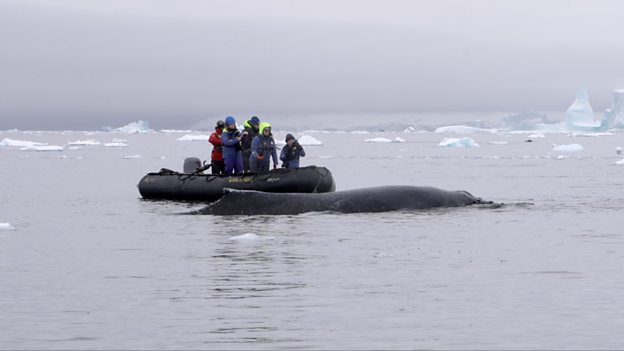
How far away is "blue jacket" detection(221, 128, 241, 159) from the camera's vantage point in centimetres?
2584

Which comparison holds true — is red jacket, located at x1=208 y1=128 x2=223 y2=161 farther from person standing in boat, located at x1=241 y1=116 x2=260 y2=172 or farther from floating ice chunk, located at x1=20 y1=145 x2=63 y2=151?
floating ice chunk, located at x1=20 y1=145 x2=63 y2=151

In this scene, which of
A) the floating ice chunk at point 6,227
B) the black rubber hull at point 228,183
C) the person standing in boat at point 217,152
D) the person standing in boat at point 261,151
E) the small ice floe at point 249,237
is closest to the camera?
the small ice floe at point 249,237

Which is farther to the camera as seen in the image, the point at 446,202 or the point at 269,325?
the point at 446,202

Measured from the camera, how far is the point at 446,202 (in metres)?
22.2

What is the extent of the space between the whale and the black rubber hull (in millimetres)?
2148

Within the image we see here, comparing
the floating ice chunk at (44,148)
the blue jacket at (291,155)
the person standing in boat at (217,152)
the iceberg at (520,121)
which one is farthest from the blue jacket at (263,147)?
the iceberg at (520,121)

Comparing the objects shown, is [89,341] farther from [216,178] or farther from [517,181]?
[517,181]

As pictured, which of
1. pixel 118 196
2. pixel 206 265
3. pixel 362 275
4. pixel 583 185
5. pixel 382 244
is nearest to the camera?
pixel 362 275

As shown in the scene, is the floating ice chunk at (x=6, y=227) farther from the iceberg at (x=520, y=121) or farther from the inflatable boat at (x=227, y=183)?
the iceberg at (x=520, y=121)

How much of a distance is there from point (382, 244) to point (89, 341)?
7.84 metres

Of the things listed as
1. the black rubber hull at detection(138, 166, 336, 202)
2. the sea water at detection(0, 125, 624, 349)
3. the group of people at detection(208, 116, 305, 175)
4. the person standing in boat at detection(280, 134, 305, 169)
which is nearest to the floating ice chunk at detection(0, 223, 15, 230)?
the sea water at detection(0, 125, 624, 349)

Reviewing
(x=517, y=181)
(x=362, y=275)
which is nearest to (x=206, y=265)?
(x=362, y=275)

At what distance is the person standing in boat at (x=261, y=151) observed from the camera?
2481 centimetres

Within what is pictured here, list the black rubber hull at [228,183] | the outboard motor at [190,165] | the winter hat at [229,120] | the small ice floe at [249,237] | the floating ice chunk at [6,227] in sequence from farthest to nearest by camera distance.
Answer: the outboard motor at [190,165] < the winter hat at [229,120] < the black rubber hull at [228,183] < the floating ice chunk at [6,227] < the small ice floe at [249,237]
